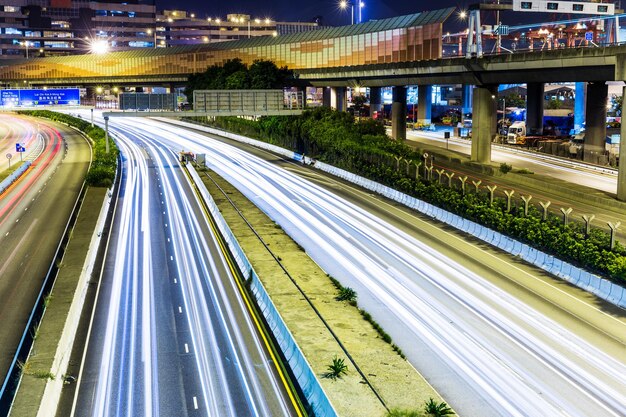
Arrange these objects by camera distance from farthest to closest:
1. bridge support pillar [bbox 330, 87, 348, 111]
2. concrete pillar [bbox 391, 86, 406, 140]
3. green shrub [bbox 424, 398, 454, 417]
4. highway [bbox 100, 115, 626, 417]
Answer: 1. bridge support pillar [bbox 330, 87, 348, 111]
2. concrete pillar [bbox 391, 86, 406, 140]
3. highway [bbox 100, 115, 626, 417]
4. green shrub [bbox 424, 398, 454, 417]

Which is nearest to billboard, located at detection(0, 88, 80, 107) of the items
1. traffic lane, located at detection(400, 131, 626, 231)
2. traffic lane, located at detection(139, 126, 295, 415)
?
traffic lane, located at detection(400, 131, 626, 231)

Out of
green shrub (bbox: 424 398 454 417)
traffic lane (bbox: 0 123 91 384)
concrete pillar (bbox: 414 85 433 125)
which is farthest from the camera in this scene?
concrete pillar (bbox: 414 85 433 125)

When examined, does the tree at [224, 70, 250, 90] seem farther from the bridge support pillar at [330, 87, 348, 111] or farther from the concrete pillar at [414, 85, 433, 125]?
the concrete pillar at [414, 85, 433, 125]

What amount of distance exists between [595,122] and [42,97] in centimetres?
9282

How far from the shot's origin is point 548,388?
1177 inches

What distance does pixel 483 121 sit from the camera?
8506 cm

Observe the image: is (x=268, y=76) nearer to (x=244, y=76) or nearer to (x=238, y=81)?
→ (x=244, y=76)

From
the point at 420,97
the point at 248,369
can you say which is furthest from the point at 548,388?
the point at 420,97

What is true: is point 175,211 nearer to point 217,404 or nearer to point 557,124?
point 217,404

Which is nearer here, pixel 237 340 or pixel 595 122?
pixel 237 340

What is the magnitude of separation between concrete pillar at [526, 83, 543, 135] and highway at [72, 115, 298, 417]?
234 feet

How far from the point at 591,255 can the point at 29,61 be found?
17420 cm

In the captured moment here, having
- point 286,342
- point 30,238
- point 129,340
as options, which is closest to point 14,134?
point 30,238

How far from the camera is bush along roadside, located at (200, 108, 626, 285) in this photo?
4522 cm
